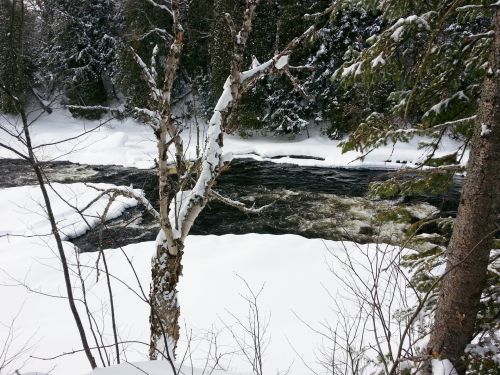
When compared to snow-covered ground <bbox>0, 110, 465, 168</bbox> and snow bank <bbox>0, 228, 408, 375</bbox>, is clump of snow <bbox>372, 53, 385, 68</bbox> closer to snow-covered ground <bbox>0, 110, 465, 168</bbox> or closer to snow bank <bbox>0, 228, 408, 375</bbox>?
snow bank <bbox>0, 228, 408, 375</bbox>

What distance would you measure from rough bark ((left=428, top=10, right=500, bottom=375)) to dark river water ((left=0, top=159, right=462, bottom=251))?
6.05 m

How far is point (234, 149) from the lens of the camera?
17781 mm

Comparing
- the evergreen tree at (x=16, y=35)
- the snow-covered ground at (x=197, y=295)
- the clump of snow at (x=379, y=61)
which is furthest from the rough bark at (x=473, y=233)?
the evergreen tree at (x=16, y=35)

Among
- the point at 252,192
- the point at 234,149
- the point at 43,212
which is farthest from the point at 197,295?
the point at 234,149

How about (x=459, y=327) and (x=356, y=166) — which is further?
(x=356, y=166)

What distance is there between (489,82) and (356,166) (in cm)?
1259

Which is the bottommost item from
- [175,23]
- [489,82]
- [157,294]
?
[157,294]

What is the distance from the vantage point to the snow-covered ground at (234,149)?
49.6 feet

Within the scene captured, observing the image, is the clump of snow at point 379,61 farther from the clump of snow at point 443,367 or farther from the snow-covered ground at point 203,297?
the snow-covered ground at point 203,297


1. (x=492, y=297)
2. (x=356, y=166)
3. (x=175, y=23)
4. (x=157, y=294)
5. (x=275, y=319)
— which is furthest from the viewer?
(x=356, y=166)

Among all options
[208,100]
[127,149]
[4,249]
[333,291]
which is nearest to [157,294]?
[333,291]

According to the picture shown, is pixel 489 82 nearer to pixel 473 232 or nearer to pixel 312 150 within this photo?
pixel 473 232

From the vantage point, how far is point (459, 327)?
8.70 ft

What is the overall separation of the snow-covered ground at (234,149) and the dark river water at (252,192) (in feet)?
2.42
